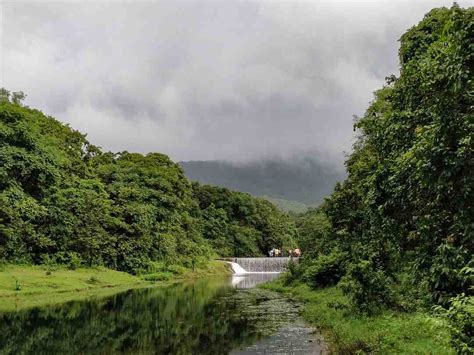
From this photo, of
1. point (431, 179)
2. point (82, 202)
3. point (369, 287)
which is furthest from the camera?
point (82, 202)

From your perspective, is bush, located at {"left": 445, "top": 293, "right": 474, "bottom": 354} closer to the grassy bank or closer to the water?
the grassy bank

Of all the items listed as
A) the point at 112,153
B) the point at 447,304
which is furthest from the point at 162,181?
the point at 447,304

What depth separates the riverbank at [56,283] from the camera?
32.2 m

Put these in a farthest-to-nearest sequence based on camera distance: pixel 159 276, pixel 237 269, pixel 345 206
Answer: pixel 237 269 < pixel 159 276 < pixel 345 206

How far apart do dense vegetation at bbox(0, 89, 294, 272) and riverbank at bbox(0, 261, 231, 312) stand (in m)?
2.02

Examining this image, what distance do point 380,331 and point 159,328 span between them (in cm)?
1133

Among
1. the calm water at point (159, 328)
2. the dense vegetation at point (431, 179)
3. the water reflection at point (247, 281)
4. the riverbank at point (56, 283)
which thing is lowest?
the calm water at point (159, 328)

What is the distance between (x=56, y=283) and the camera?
3834 cm

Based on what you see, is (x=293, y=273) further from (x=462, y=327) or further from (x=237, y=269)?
(x=237, y=269)

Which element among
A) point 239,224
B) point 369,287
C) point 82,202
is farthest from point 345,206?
point 239,224

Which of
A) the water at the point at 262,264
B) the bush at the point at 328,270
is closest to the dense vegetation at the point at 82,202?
the water at the point at 262,264

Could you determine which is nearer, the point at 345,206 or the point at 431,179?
the point at 431,179

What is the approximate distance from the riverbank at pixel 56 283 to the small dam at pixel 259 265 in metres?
27.6

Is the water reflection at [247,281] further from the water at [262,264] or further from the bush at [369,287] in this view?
the bush at [369,287]
